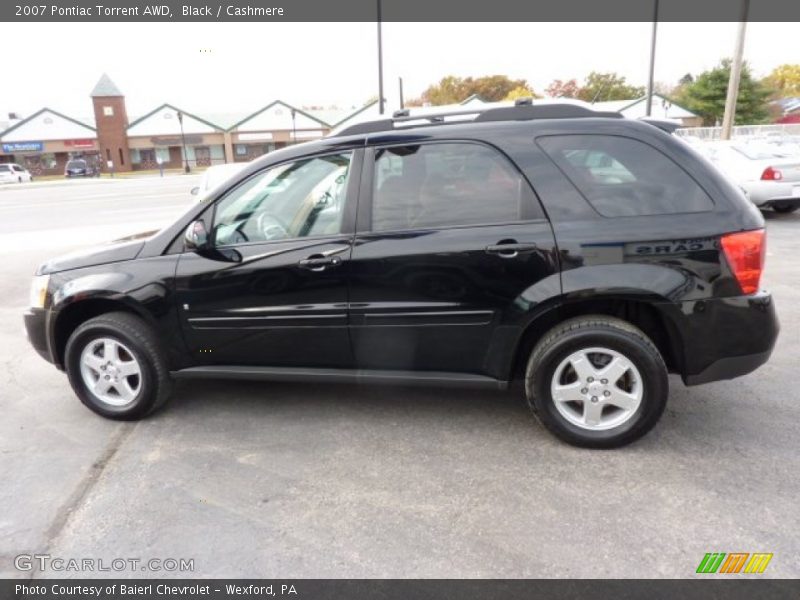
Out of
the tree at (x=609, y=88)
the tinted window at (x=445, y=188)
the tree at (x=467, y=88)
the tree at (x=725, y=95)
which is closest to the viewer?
the tinted window at (x=445, y=188)

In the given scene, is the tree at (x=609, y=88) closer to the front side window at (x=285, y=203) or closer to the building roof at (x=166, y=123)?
the building roof at (x=166, y=123)

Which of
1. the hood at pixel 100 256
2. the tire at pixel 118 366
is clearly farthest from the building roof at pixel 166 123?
the tire at pixel 118 366

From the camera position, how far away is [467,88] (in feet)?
249

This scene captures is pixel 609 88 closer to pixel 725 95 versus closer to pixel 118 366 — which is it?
pixel 725 95

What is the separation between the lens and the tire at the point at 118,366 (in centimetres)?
379

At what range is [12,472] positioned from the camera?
3.37m

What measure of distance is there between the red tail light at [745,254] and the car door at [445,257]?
0.87 m

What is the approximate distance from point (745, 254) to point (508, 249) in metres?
1.19

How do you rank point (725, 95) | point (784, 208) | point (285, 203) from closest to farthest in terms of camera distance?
point (285, 203) < point (784, 208) < point (725, 95)

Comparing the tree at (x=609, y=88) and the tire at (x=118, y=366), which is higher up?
the tree at (x=609, y=88)

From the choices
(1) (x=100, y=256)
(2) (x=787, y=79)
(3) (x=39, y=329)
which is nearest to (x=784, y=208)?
(1) (x=100, y=256)

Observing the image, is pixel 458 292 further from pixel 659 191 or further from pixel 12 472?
pixel 12 472
